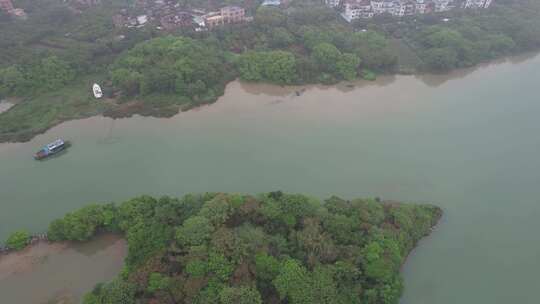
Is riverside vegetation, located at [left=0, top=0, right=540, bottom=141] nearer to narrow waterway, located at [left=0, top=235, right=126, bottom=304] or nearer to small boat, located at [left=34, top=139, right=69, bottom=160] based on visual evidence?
small boat, located at [left=34, top=139, right=69, bottom=160]

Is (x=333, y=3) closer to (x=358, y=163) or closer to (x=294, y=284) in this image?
(x=358, y=163)

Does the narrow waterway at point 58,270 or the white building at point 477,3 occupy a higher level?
the white building at point 477,3

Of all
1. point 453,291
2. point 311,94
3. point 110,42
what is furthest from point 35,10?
point 453,291

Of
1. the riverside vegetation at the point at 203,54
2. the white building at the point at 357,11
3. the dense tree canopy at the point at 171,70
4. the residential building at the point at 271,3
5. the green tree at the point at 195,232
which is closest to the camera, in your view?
the green tree at the point at 195,232

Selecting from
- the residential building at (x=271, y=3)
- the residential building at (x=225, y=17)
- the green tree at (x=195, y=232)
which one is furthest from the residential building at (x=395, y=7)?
the green tree at (x=195, y=232)

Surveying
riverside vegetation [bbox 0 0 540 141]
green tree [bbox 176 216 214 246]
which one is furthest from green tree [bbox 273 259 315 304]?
riverside vegetation [bbox 0 0 540 141]

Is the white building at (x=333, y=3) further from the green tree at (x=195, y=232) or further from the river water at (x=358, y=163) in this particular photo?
the green tree at (x=195, y=232)

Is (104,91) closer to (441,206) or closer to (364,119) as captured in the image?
(364,119)
